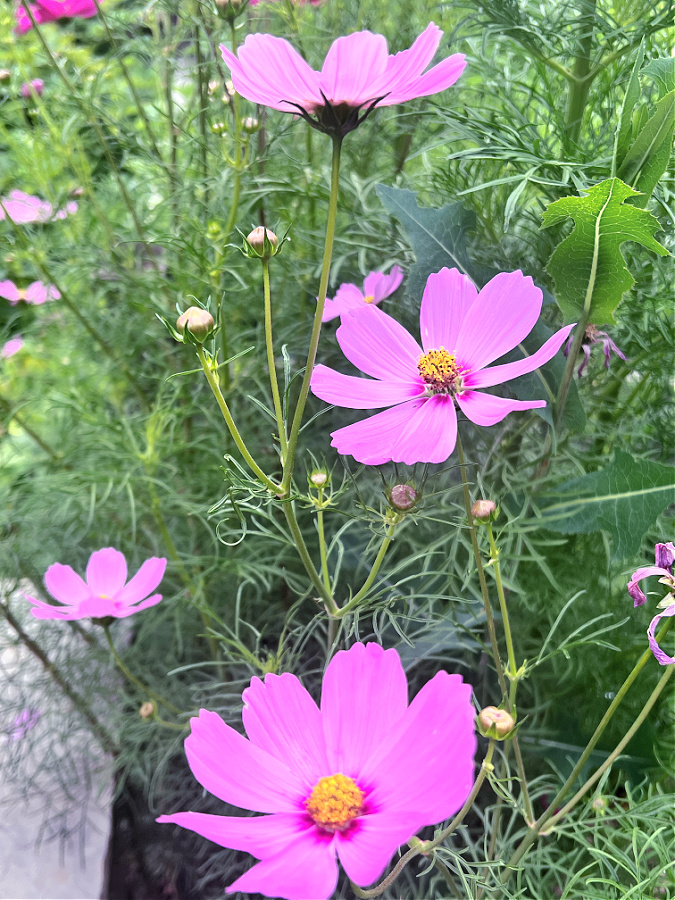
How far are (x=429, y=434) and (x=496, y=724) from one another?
0.49ft

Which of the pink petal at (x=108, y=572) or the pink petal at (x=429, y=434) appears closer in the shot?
the pink petal at (x=429, y=434)

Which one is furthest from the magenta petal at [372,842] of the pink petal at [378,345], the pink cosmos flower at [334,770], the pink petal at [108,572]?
the pink petal at [108,572]

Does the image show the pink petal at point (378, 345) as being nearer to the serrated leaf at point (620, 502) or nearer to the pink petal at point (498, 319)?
the pink petal at point (498, 319)

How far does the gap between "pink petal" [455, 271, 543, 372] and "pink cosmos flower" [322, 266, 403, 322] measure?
5.1 inches

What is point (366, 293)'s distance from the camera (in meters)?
0.61

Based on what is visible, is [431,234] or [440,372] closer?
[440,372]

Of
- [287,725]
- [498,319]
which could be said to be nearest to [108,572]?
[287,725]

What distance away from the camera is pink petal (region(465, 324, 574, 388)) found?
0.36m

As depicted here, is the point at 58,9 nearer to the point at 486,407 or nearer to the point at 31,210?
the point at 31,210

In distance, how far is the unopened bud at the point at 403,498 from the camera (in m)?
0.38

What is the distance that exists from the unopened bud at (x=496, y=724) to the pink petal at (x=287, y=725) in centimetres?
9

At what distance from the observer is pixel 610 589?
0.68 metres

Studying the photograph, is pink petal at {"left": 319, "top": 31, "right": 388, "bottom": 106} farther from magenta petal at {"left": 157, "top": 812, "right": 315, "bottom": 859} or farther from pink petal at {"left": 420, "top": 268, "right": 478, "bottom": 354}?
magenta petal at {"left": 157, "top": 812, "right": 315, "bottom": 859}

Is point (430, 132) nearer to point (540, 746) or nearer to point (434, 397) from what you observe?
point (434, 397)
